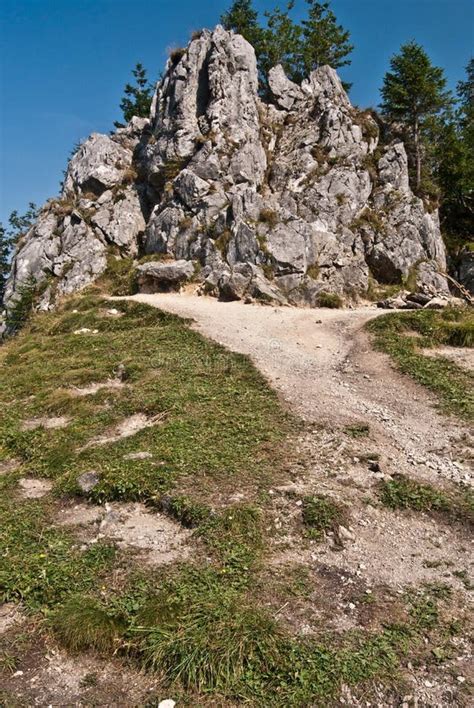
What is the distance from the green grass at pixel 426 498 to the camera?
7727 mm

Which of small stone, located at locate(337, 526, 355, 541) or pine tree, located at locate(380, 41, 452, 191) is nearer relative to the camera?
small stone, located at locate(337, 526, 355, 541)

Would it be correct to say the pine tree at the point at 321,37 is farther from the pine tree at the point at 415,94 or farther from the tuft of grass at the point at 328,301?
the tuft of grass at the point at 328,301

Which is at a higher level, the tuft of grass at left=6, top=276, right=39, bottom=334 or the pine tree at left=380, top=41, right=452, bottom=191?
the pine tree at left=380, top=41, right=452, bottom=191

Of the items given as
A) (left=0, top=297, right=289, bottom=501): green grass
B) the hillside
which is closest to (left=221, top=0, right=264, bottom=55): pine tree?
the hillside

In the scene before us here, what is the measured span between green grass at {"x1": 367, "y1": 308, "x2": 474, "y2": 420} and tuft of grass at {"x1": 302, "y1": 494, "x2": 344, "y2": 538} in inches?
211

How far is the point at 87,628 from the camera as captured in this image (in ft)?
17.7

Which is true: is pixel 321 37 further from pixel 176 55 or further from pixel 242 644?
pixel 242 644

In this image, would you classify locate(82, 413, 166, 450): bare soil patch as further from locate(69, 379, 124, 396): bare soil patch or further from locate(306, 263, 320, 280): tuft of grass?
locate(306, 263, 320, 280): tuft of grass

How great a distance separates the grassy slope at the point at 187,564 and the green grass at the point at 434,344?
4.64m

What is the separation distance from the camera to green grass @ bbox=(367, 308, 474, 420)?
12266mm

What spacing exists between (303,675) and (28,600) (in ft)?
11.9

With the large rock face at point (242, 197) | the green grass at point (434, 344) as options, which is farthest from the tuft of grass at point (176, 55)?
the green grass at point (434, 344)

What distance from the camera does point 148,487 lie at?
27.3 feet

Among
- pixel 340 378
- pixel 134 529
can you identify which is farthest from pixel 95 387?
pixel 340 378
